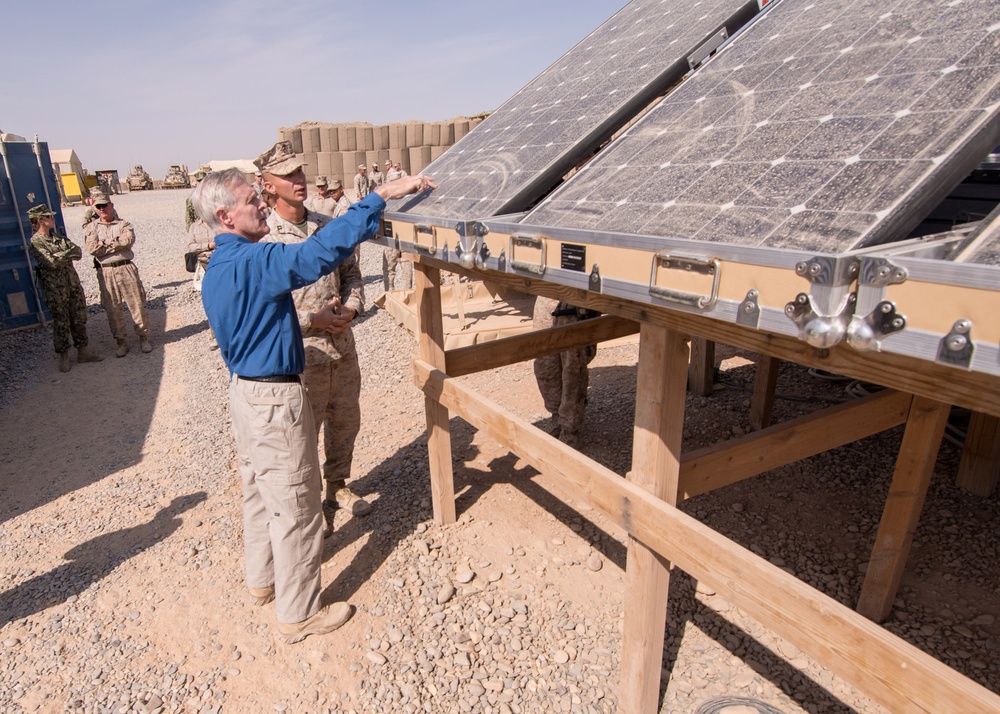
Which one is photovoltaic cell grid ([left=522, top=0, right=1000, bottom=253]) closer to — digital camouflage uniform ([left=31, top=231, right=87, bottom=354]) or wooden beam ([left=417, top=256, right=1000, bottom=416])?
wooden beam ([left=417, top=256, right=1000, bottom=416])

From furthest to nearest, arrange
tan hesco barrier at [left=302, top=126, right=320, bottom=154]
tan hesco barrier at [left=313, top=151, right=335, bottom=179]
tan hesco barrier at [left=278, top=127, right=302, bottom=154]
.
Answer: tan hesco barrier at [left=313, top=151, right=335, bottom=179] → tan hesco barrier at [left=302, top=126, right=320, bottom=154] → tan hesco barrier at [left=278, top=127, right=302, bottom=154]

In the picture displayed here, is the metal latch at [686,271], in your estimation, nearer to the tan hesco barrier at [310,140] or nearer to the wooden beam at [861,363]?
the wooden beam at [861,363]

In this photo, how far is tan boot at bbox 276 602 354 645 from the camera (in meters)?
3.00

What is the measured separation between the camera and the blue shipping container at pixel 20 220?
862 cm

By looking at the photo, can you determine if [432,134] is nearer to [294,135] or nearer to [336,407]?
[294,135]

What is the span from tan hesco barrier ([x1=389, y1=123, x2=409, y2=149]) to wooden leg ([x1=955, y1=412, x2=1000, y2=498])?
68.1 ft

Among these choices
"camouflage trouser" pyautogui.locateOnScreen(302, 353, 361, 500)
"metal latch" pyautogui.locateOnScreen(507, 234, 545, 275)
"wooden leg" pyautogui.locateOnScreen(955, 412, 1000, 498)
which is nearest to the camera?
"metal latch" pyautogui.locateOnScreen(507, 234, 545, 275)

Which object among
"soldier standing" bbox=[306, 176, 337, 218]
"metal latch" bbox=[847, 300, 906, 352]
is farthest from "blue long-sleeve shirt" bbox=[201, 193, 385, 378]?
"soldier standing" bbox=[306, 176, 337, 218]

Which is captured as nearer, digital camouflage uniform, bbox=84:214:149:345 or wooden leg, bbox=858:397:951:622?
wooden leg, bbox=858:397:951:622

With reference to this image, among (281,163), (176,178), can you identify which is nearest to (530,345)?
(281,163)

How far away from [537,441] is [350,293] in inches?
66.6

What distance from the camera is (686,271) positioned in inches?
57.2

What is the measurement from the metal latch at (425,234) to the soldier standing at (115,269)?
265 inches

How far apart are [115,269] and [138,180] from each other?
3842cm
